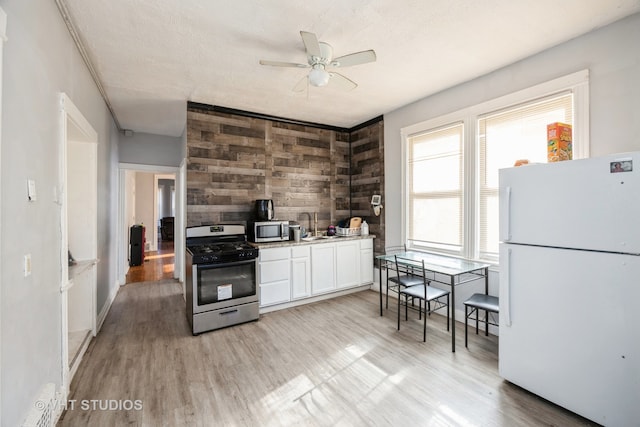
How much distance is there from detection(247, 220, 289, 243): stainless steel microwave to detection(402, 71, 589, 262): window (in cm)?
179

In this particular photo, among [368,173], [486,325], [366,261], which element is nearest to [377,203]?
[368,173]

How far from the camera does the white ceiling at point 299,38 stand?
2035 mm

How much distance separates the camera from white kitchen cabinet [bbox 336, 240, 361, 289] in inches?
166

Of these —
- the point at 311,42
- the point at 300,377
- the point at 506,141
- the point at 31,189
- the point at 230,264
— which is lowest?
the point at 300,377

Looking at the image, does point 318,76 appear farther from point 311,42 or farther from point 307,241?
point 307,241

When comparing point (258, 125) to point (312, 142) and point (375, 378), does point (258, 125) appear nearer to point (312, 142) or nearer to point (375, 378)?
point (312, 142)

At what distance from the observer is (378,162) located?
453 centimetres

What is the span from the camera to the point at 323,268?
4.08m

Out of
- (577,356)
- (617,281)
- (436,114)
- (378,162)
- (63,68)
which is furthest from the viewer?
(378,162)

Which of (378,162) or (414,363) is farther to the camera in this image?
(378,162)

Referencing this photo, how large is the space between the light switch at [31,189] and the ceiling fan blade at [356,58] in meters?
→ 2.18

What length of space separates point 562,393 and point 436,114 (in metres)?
3.03

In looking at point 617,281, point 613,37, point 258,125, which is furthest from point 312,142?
point 617,281

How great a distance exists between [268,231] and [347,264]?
1322 mm
